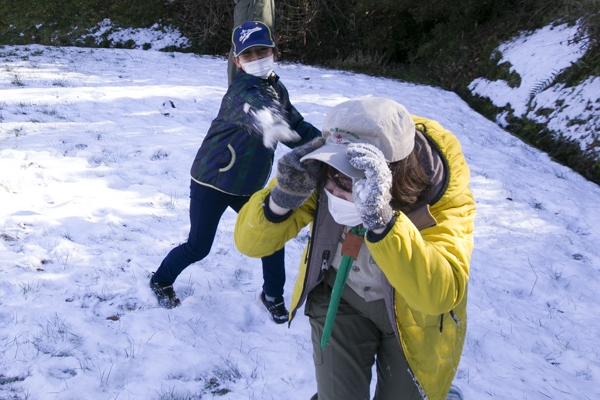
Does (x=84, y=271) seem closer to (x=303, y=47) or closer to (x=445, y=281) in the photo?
(x=445, y=281)

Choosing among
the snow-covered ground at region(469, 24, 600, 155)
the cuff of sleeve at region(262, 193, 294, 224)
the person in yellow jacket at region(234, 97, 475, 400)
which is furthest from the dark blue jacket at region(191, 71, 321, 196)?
the snow-covered ground at region(469, 24, 600, 155)

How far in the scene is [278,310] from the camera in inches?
135

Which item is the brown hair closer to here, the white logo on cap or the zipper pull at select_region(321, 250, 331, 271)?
the zipper pull at select_region(321, 250, 331, 271)

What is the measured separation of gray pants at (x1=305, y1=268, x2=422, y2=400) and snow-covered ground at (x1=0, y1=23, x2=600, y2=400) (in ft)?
2.69

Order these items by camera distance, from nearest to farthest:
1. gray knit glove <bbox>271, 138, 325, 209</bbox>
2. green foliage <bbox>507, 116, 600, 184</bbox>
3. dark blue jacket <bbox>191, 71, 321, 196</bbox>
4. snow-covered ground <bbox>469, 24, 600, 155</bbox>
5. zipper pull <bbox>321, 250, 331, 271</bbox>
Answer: gray knit glove <bbox>271, 138, 325, 209</bbox> → zipper pull <bbox>321, 250, 331, 271</bbox> → dark blue jacket <bbox>191, 71, 321, 196</bbox> → green foliage <bbox>507, 116, 600, 184</bbox> → snow-covered ground <bbox>469, 24, 600, 155</bbox>

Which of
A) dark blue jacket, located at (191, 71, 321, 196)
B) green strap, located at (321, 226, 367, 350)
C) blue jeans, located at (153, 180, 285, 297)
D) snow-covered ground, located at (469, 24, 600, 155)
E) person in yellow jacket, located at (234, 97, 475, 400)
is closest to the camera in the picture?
person in yellow jacket, located at (234, 97, 475, 400)

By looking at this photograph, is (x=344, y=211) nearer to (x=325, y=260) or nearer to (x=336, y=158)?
(x=336, y=158)

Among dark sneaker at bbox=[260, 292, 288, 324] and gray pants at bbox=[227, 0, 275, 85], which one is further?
gray pants at bbox=[227, 0, 275, 85]

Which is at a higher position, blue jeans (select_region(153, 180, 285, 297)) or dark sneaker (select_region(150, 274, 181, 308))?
blue jeans (select_region(153, 180, 285, 297))

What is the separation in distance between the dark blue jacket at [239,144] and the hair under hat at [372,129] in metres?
1.11

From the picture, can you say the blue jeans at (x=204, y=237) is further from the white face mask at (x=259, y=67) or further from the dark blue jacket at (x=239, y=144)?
the white face mask at (x=259, y=67)

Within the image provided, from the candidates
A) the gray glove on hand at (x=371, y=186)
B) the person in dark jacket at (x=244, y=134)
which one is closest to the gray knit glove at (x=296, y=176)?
the gray glove on hand at (x=371, y=186)

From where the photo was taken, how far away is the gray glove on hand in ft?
5.08

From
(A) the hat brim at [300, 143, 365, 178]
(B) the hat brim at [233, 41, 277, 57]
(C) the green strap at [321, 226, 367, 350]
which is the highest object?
(B) the hat brim at [233, 41, 277, 57]
